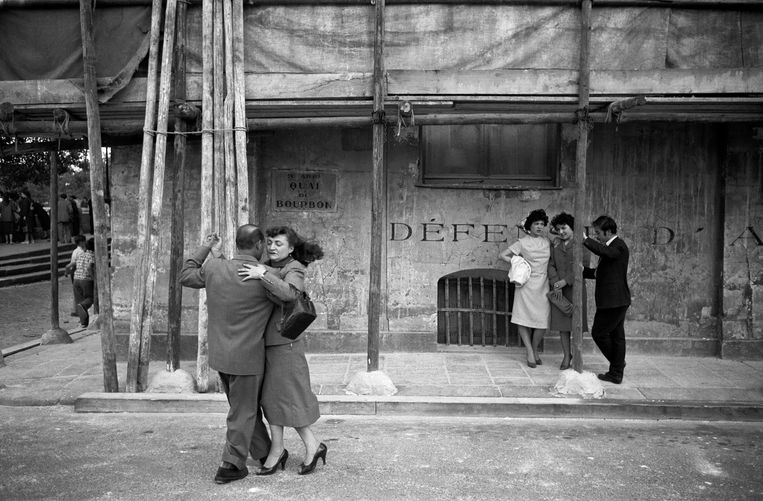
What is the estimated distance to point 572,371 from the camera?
7551mm

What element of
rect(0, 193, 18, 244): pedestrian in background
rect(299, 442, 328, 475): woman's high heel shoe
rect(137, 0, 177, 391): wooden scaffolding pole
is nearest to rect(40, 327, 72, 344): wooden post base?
rect(137, 0, 177, 391): wooden scaffolding pole

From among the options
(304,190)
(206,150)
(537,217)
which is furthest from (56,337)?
(537,217)

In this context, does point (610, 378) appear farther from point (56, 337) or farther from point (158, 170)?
point (56, 337)

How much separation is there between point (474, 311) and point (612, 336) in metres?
2.12

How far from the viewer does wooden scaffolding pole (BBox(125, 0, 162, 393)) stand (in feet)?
24.3

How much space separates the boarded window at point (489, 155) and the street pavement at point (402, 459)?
3418 mm

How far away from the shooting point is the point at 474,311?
376 inches

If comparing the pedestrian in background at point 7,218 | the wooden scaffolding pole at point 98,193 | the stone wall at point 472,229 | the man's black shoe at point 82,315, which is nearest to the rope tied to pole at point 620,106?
the stone wall at point 472,229

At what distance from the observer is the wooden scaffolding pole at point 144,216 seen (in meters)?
7.42

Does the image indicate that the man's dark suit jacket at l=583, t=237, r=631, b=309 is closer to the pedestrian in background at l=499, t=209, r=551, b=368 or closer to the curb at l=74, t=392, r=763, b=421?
the pedestrian in background at l=499, t=209, r=551, b=368

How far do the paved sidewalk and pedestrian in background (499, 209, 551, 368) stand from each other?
54 cm

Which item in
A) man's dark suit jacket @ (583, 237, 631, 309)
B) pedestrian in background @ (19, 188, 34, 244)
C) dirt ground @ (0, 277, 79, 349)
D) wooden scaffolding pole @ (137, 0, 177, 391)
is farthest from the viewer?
pedestrian in background @ (19, 188, 34, 244)

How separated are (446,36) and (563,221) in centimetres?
237

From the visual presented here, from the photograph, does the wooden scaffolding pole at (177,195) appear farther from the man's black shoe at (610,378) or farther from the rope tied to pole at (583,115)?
the man's black shoe at (610,378)
